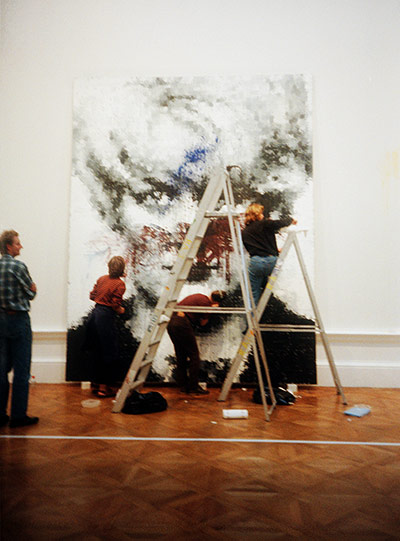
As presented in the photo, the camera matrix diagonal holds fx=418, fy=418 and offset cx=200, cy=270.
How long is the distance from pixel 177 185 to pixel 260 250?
3.22 feet

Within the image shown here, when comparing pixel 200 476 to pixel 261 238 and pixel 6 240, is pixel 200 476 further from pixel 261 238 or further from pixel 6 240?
pixel 261 238

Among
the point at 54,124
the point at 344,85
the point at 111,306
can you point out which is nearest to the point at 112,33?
the point at 54,124

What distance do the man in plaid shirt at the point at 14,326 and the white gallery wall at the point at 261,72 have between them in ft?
4.03

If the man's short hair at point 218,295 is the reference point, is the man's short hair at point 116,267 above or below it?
above

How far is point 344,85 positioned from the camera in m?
3.84

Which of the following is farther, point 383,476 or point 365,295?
point 365,295

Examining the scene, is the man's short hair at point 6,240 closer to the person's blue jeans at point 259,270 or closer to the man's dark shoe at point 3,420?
the man's dark shoe at point 3,420

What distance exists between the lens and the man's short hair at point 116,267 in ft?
11.6

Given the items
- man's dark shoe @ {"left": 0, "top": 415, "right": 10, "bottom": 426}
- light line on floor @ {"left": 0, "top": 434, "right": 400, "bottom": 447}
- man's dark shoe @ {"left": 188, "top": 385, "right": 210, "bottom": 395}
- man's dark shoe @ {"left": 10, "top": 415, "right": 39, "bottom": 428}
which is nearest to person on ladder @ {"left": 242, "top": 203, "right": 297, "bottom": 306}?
man's dark shoe @ {"left": 188, "top": 385, "right": 210, "bottom": 395}

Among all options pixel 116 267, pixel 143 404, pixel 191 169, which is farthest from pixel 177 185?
pixel 143 404

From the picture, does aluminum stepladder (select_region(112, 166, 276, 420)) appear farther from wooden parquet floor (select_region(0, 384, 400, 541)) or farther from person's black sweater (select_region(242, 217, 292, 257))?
person's black sweater (select_region(242, 217, 292, 257))

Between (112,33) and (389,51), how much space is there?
8.41ft

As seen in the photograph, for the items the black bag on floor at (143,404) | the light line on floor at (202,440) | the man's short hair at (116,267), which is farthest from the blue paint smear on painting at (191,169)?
the light line on floor at (202,440)

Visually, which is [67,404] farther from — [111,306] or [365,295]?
[365,295]
